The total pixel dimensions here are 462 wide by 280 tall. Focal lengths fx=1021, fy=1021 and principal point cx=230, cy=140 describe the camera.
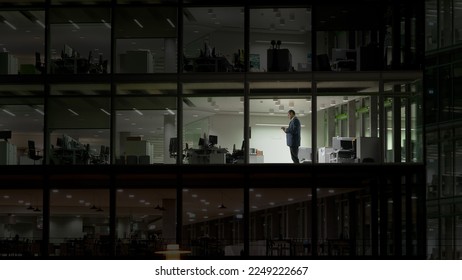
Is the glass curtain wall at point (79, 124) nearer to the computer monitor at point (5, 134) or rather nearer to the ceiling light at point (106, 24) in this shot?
the computer monitor at point (5, 134)

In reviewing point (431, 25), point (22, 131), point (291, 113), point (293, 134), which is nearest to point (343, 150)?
point (293, 134)

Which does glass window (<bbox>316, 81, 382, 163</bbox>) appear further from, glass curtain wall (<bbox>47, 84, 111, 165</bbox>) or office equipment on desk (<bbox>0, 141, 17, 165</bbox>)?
office equipment on desk (<bbox>0, 141, 17, 165</bbox>)

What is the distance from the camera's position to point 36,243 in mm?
26141

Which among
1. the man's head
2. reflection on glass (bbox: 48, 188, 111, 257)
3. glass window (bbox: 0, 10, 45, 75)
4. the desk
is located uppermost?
glass window (bbox: 0, 10, 45, 75)

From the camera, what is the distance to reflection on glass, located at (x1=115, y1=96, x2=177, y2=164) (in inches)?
1021

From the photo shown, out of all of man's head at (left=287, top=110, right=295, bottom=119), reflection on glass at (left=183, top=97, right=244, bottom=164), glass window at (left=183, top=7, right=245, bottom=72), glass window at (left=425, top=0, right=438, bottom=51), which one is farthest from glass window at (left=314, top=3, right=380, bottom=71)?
reflection on glass at (left=183, top=97, right=244, bottom=164)

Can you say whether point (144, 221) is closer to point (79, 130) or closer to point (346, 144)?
point (79, 130)

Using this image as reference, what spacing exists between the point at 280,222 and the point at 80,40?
6928mm

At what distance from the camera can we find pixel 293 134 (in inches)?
1022

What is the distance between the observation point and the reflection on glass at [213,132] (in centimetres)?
2597

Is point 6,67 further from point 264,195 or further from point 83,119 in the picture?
point 264,195

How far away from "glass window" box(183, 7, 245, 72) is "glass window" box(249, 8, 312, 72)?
0.35 m

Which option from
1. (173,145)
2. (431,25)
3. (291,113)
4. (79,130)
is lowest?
(173,145)
